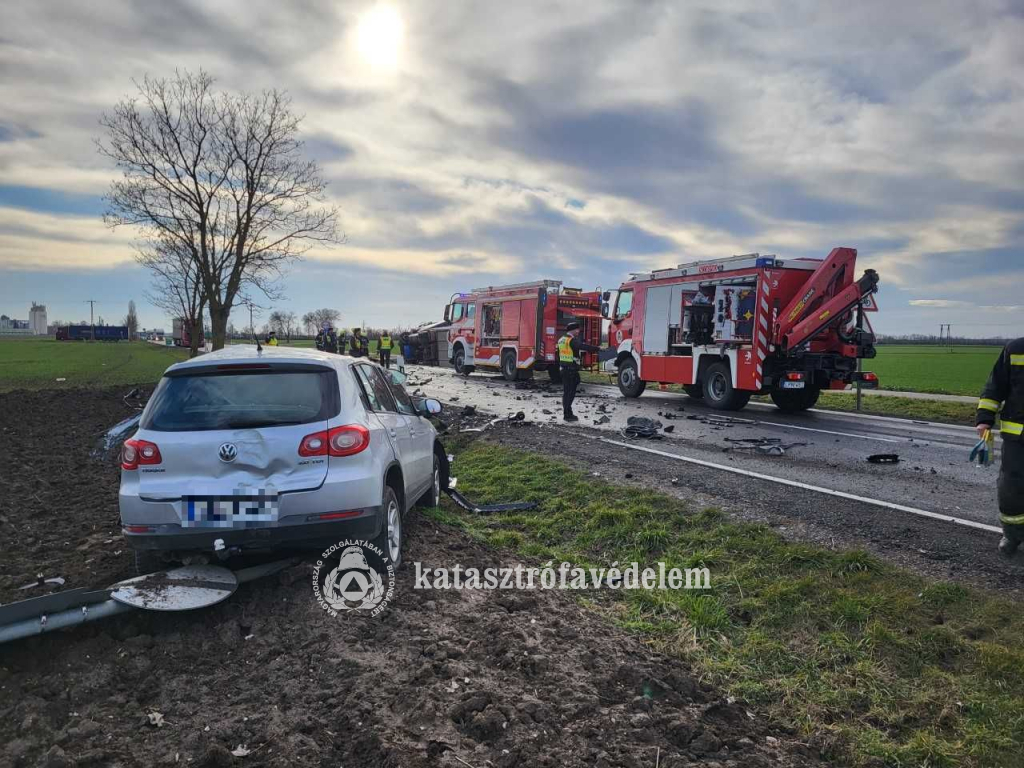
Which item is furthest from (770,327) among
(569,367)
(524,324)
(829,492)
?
(524,324)

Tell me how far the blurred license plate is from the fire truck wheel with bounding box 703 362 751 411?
1201 cm

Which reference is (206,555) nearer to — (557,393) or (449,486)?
(449,486)

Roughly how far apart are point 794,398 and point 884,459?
19.9 ft

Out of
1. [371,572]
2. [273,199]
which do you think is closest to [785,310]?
[371,572]

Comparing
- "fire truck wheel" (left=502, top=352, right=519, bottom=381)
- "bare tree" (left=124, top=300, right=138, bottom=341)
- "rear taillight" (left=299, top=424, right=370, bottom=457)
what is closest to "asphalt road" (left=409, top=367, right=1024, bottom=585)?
"rear taillight" (left=299, top=424, right=370, bottom=457)

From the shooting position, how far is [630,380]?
17656mm

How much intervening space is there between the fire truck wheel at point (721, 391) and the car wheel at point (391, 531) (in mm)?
10964

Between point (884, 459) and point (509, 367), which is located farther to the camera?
point (509, 367)

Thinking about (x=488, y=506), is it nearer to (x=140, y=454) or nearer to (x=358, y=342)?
(x=140, y=454)

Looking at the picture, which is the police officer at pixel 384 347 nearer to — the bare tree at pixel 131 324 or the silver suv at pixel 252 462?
the silver suv at pixel 252 462

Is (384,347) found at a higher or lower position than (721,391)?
higher

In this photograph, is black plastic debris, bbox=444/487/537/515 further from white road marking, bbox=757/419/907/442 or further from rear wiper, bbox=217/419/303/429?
white road marking, bbox=757/419/907/442

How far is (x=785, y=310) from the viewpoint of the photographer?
13.5m

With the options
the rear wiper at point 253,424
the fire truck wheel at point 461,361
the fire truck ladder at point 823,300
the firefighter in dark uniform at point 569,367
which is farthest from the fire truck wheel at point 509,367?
the rear wiper at point 253,424
